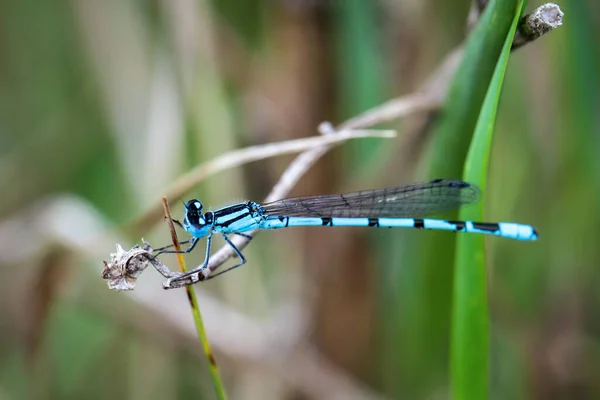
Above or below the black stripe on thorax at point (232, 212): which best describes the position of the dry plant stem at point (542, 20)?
below

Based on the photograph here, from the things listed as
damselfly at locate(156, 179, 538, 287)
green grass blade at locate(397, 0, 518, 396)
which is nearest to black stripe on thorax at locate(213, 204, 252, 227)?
damselfly at locate(156, 179, 538, 287)

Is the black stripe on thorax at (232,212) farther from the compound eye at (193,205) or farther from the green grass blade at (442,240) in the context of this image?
the green grass blade at (442,240)

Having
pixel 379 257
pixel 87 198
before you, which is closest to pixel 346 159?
pixel 379 257

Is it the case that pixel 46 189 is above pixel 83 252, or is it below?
above

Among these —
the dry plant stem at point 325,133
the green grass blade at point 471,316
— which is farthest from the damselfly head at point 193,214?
the green grass blade at point 471,316

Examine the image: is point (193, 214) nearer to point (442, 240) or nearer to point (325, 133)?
point (325, 133)

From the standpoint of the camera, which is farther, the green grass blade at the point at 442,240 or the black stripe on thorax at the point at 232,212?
the black stripe on thorax at the point at 232,212

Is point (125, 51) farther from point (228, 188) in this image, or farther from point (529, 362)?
point (529, 362)
